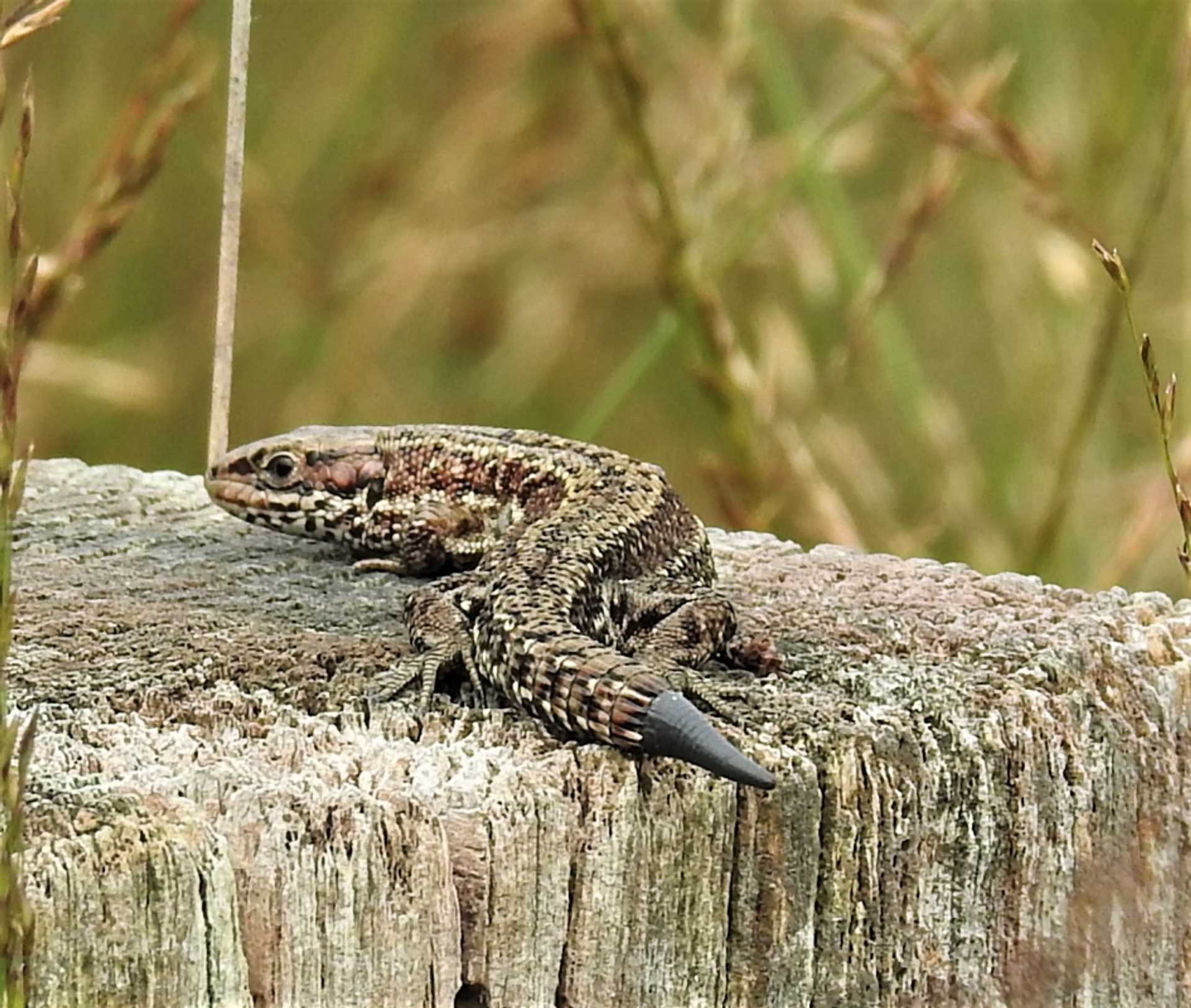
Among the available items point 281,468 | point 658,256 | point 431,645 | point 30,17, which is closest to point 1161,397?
point 431,645

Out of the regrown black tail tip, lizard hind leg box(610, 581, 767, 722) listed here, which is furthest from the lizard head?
the regrown black tail tip

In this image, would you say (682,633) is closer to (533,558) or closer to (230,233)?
(533,558)

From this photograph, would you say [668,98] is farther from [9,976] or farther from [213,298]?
[9,976]

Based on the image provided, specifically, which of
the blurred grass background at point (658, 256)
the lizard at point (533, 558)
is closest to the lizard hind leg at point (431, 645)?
the lizard at point (533, 558)

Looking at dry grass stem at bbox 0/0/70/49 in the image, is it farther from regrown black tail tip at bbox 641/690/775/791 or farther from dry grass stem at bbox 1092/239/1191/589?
dry grass stem at bbox 1092/239/1191/589

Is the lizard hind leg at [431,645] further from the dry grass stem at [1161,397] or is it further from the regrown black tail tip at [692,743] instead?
the dry grass stem at [1161,397]

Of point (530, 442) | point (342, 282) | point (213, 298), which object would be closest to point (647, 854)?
point (530, 442)
